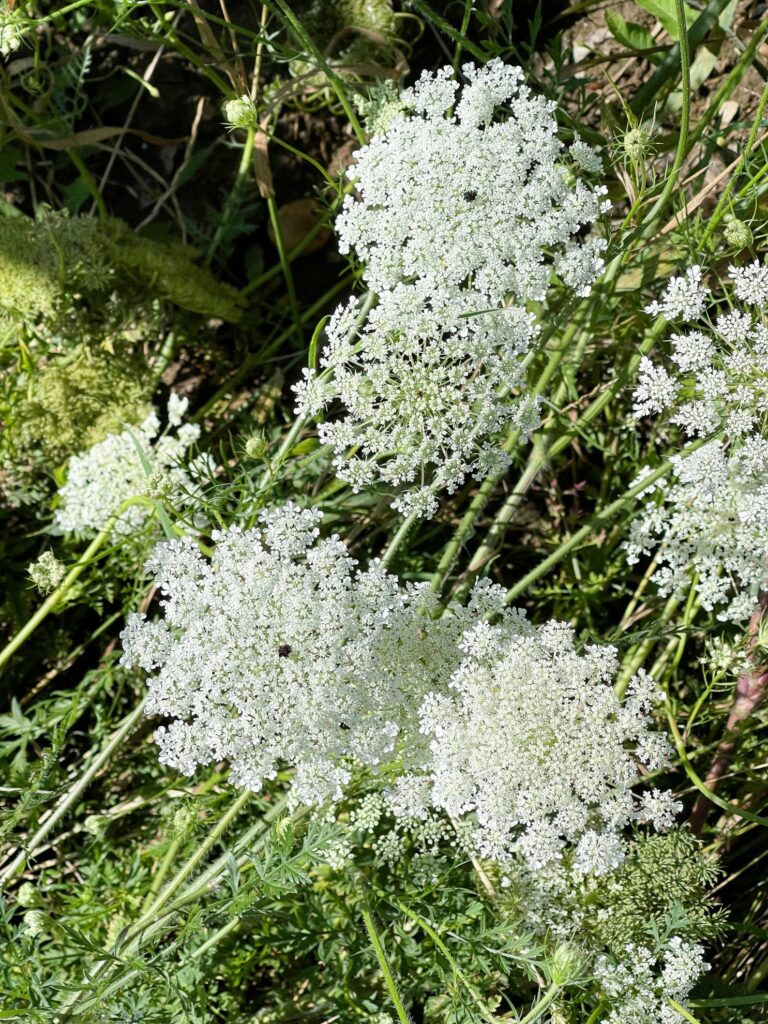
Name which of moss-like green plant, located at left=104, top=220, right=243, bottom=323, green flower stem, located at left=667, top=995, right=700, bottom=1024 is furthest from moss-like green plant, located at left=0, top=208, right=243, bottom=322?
green flower stem, located at left=667, top=995, right=700, bottom=1024

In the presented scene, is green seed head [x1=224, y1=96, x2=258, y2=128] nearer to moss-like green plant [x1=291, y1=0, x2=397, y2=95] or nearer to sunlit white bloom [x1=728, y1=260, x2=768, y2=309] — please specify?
moss-like green plant [x1=291, y1=0, x2=397, y2=95]

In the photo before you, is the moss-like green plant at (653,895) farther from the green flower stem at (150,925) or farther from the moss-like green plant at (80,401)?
the moss-like green plant at (80,401)

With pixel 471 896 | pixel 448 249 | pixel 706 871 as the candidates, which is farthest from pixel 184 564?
pixel 706 871

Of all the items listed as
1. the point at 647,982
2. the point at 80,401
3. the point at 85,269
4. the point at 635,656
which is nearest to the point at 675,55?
the point at 635,656

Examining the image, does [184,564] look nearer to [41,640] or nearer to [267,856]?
[267,856]

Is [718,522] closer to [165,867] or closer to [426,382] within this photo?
[426,382]

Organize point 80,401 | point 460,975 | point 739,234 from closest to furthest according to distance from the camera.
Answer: point 739,234
point 460,975
point 80,401

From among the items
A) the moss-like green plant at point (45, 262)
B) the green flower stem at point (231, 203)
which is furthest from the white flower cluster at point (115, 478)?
the green flower stem at point (231, 203)
